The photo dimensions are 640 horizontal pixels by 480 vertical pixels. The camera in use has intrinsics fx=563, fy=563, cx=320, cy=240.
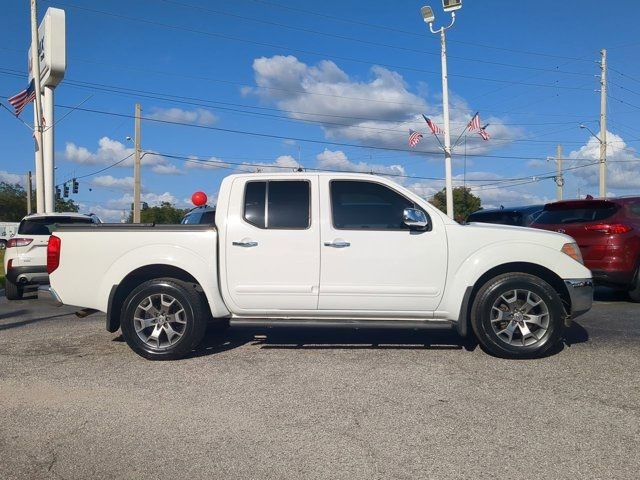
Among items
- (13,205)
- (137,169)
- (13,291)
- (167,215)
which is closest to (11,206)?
(13,205)

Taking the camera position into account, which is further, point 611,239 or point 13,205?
point 13,205

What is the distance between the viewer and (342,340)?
21.6ft

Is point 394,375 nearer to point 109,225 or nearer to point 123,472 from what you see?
point 123,472

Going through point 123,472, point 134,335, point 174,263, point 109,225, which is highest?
point 109,225

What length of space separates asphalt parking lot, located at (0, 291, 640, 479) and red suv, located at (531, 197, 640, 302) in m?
2.54

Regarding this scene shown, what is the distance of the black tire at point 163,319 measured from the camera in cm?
569

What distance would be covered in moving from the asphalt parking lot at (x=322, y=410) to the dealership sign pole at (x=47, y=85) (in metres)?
19.2

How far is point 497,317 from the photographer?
18.3 ft

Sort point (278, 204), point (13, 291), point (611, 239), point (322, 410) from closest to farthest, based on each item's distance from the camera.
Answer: point (322, 410), point (278, 204), point (611, 239), point (13, 291)

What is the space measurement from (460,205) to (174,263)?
47805mm

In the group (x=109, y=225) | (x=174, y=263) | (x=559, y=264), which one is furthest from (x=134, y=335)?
(x=559, y=264)

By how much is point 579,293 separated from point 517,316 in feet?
2.24

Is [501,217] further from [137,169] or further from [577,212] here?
[137,169]

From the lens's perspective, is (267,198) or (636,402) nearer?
(636,402)
